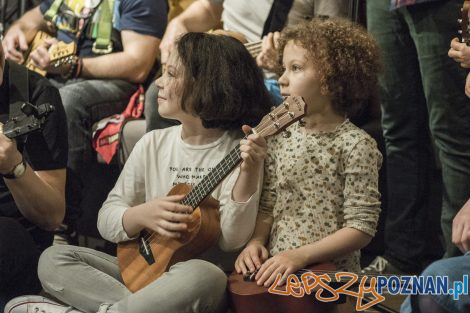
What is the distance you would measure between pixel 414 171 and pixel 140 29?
1.18 meters

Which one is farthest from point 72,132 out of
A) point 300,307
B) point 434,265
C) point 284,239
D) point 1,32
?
point 434,265

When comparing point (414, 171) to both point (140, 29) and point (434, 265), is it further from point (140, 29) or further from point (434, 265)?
point (140, 29)

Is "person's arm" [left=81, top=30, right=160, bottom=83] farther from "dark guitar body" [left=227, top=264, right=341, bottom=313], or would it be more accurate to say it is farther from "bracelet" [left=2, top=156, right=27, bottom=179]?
"dark guitar body" [left=227, top=264, right=341, bottom=313]

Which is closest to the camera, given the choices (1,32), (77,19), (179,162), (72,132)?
(179,162)

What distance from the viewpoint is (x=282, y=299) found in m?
2.10

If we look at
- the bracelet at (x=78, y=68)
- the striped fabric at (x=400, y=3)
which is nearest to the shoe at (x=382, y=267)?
the striped fabric at (x=400, y=3)

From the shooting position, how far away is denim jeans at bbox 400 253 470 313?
5.89 feet

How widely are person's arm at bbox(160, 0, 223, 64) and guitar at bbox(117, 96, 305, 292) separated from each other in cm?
97

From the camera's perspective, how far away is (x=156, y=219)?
2.33m

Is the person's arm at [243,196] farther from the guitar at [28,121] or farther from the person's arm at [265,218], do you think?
the guitar at [28,121]

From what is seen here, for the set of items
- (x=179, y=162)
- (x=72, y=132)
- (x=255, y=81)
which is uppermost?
(x=255, y=81)

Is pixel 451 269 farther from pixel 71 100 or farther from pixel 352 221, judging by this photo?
pixel 71 100

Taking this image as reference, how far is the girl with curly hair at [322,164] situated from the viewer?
2.23 m

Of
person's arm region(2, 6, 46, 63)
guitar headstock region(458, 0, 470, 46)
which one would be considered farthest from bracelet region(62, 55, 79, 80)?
guitar headstock region(458, 0, 470, 46)
